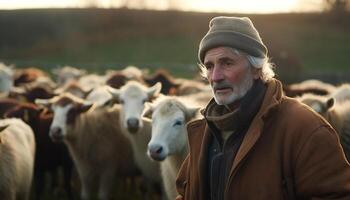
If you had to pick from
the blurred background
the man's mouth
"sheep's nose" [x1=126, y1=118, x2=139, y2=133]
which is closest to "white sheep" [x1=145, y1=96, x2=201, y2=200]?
"sheep's nose" [x1=126, y1=118, x2=139, y2=133]

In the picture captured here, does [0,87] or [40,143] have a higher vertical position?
[0,87]

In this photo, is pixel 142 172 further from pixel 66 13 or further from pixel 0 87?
pixel 66 13

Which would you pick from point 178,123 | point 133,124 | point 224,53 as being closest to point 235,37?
point 224,53

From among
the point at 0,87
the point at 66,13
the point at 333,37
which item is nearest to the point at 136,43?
the point at 66,13

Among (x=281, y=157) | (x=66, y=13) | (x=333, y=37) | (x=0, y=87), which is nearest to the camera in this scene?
(x=281, y=157)

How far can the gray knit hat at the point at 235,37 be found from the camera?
10.3ft

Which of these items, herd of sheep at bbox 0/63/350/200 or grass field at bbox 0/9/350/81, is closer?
herd of sheep at bbox 0/63/350/200

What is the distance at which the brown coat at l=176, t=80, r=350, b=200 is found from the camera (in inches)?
112

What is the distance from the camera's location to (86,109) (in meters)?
8.95

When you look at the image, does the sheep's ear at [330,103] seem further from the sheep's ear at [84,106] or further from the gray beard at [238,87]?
the gray beard at [238,87]

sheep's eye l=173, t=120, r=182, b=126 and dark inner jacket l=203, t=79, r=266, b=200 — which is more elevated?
sheep's eye l=173, t=120, r=182, b=126

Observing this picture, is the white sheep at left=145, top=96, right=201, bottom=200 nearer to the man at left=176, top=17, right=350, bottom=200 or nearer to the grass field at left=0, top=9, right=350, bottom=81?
the man at left=176, top=17, right=350, bottom=200

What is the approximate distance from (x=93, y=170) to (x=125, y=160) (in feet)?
1.83

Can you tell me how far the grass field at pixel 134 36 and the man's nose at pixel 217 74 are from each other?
115 ft
